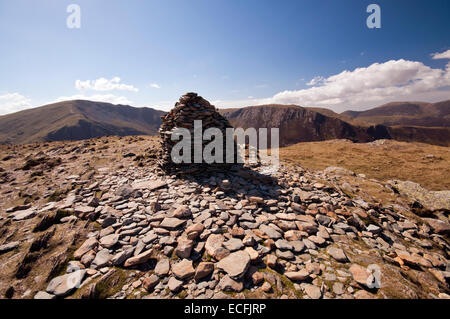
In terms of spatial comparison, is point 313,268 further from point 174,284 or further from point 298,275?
point 174,284

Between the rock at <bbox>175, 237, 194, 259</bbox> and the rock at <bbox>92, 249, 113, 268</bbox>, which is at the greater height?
the rock at <bbox>175, 237, 194, 259</bbox>

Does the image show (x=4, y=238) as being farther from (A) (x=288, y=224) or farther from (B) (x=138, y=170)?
(A) (x=288, y=224)

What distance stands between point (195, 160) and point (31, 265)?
7.84 metres

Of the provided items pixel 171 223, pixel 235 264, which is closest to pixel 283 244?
pixel 235 264

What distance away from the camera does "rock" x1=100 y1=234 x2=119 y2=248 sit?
592 cm

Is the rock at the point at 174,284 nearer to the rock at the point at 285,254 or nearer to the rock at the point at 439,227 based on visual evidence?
the rock at the point at 285,254

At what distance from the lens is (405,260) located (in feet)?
18.9

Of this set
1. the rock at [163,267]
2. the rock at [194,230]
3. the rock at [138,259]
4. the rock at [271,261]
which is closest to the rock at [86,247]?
the rock at [138,259]

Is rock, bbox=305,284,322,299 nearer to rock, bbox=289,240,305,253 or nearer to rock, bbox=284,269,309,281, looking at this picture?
rock, bbox=284,269,309,281

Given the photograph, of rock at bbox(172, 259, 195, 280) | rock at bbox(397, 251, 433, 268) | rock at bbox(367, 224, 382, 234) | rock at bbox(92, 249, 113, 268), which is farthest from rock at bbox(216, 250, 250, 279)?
rock at bbox(367, 224, 382, 234)

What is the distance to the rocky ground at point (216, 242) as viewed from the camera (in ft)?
14.9

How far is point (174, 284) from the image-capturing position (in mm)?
4457

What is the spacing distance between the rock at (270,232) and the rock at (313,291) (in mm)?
1852

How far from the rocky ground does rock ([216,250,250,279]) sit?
35 millimetres
